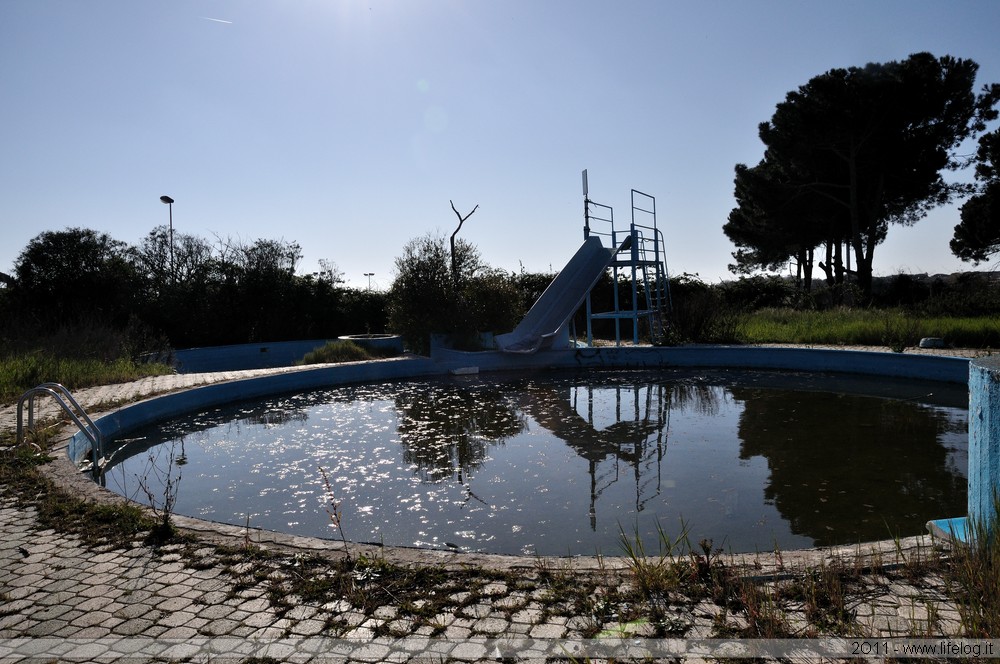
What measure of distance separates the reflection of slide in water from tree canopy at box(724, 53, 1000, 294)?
11.8m

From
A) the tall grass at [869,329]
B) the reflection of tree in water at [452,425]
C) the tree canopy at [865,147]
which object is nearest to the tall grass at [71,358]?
the reflection of tree in water at [452,425]

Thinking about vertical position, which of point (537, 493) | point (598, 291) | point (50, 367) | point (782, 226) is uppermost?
point (782, 226)

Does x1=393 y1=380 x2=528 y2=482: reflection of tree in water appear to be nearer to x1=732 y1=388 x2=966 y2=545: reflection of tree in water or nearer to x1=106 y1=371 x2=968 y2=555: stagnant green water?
x1=106 y1=371 x2=968 y2=555: stagnant green water

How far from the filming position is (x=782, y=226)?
24438 mm

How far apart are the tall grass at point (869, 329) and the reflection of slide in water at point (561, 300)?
3.46 meters

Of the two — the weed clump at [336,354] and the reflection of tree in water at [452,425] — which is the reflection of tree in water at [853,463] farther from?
the weed clump at [336,354]

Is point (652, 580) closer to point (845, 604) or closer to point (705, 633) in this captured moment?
point (705, 633)

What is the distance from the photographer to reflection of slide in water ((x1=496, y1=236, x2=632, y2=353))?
12.8 m

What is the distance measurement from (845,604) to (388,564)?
191cm

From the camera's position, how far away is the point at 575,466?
548 cm

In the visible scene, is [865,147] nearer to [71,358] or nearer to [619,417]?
[619,417]

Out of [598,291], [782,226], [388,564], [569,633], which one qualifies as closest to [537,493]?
[388,564]

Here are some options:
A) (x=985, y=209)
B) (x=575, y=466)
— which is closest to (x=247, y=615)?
(x=575, y=466)

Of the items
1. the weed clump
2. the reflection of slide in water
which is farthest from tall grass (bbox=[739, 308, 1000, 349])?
the weed clump
